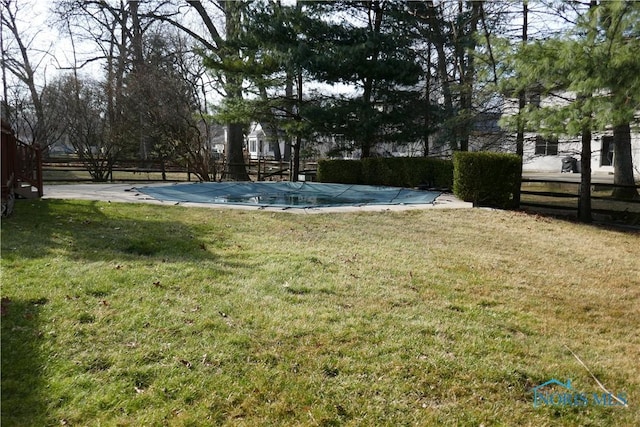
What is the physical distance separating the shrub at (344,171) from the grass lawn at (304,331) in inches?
325

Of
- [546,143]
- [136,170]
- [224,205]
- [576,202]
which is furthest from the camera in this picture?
[136,170]

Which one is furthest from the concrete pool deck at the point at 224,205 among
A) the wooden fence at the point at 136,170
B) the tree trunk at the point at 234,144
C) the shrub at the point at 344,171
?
the tree trunk at the point at 234,144

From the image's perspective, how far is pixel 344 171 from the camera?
13.5 m

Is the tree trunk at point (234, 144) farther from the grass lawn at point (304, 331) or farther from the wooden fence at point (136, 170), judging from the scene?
the grass lawn at point (304, 331)

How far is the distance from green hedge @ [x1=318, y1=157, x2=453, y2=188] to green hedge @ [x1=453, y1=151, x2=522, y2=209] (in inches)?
82.9

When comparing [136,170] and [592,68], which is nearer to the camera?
[592,68]

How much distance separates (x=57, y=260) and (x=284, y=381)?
10.0ft

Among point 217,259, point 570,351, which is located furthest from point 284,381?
point 217,259

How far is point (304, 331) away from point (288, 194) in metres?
9.07

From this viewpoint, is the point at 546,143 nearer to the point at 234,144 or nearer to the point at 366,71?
the point at 366,71

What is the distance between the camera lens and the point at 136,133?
17.1 metres

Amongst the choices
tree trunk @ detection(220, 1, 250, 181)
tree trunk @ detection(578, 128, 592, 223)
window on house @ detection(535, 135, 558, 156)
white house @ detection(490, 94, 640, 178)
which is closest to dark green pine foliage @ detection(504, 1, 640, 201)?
window on house @ detection(535, 135, 558, 156)

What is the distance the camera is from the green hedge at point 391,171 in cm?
1162

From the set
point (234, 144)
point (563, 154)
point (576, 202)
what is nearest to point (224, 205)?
point (576, 202)
